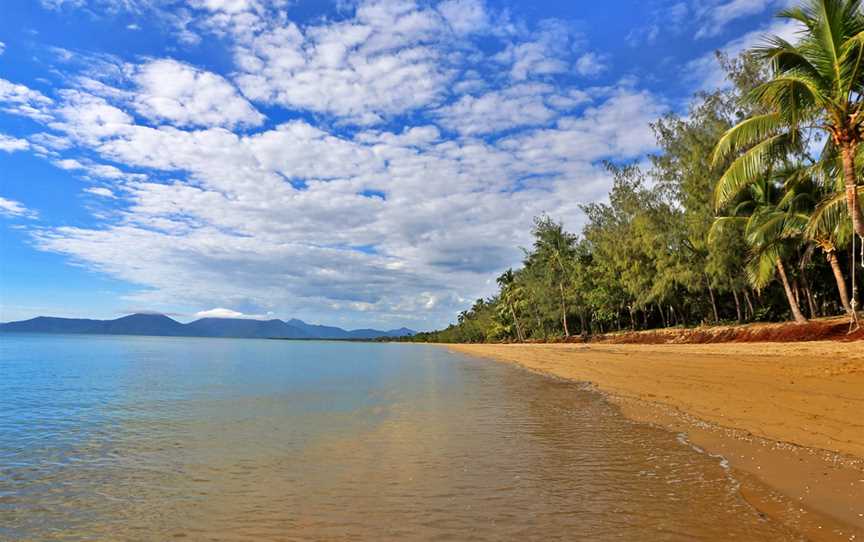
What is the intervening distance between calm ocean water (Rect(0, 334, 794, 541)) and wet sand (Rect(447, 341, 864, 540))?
0.45 m

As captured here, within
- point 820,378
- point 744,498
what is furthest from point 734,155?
point 744,498

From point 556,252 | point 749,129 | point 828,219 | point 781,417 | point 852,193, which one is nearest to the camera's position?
point 781,417

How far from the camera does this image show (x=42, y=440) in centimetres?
969

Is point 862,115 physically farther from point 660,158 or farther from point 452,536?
point 660,158

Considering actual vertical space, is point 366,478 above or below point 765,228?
below

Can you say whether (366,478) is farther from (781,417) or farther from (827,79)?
(827,79)

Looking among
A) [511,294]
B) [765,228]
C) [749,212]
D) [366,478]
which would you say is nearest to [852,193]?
[366,478]

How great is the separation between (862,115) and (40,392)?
28.0m

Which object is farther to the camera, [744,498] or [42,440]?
[42,440]

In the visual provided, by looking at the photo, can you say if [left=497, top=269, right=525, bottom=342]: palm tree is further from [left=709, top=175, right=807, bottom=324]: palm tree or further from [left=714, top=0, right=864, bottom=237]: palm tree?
[left=714, top=0, right=864, bottom=237]: palm tree

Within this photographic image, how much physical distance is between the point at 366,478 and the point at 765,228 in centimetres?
2745

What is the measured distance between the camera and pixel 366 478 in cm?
654

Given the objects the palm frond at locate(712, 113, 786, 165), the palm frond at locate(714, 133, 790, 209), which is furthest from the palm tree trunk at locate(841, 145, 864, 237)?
the palm frond at locate(714, 133, 790, 209)

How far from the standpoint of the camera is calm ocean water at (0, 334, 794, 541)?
4.77m
